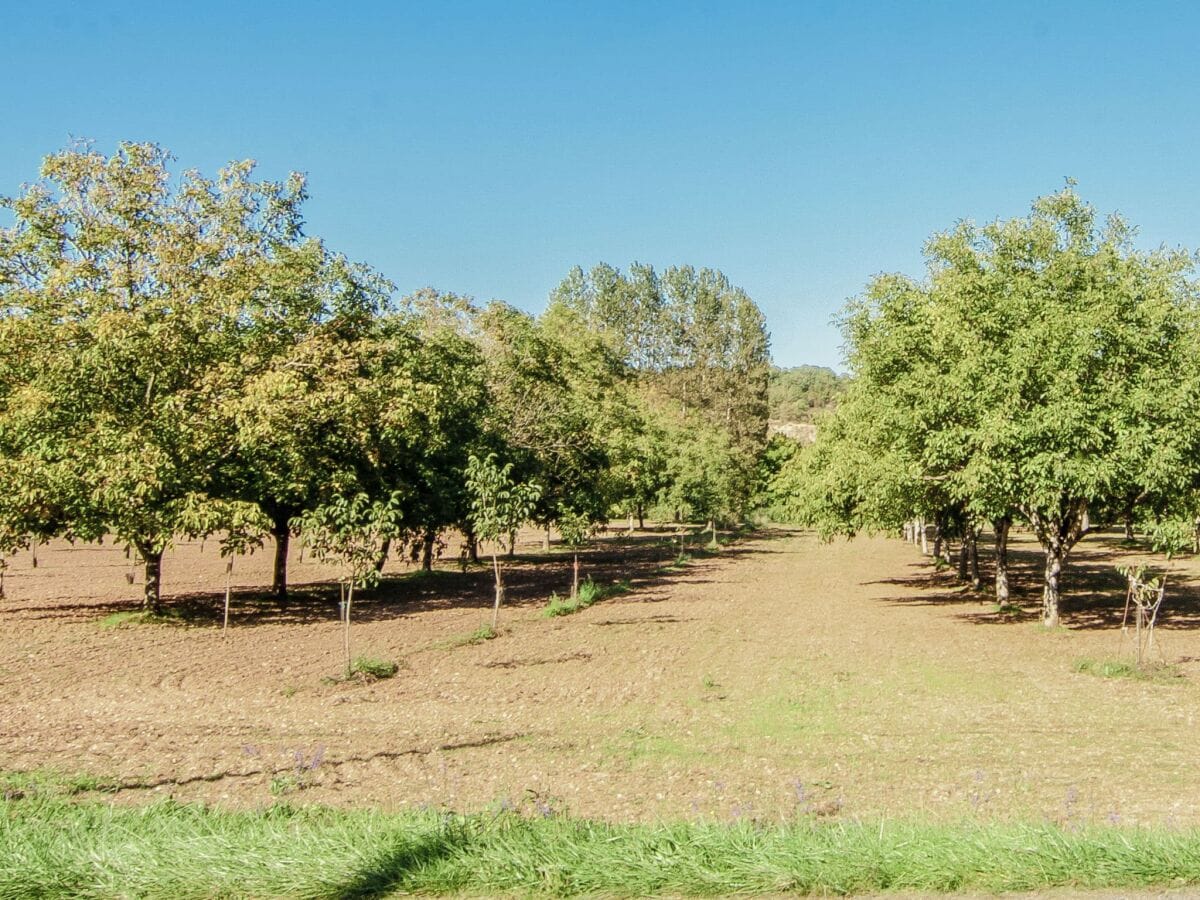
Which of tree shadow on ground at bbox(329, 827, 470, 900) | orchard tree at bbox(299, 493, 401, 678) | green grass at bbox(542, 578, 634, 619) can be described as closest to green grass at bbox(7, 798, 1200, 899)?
tree shadow on ground at bbox(329, 827, 470, 900)

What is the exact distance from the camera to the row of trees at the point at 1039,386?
21.1 meters

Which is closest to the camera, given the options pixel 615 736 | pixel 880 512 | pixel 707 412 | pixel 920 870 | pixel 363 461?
pixel 920 870

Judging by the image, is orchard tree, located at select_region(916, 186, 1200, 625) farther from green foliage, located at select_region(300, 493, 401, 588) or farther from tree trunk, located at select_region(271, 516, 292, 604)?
tree trunk, located at select_region(271, 516, 292, 604)

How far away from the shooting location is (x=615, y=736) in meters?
12.7

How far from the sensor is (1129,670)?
58.4 feet

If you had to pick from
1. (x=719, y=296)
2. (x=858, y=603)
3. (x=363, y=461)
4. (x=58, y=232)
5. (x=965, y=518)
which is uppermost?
(x=719, y=296)

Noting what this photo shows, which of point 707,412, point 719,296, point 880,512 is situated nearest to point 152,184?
point 880,512

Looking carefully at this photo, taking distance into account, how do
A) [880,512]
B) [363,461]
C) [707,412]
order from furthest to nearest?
[707,412], [363,461], [880,512]

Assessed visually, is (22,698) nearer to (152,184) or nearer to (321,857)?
(321,857)

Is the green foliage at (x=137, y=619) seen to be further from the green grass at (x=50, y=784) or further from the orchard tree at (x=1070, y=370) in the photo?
the orchard tree at (x=1070, y=370)

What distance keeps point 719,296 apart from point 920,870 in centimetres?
9941

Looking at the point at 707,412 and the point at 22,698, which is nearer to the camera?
the point at 22,698

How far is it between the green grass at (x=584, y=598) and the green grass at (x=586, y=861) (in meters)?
22.0

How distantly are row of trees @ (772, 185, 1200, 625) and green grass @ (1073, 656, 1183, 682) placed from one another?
4.08m
